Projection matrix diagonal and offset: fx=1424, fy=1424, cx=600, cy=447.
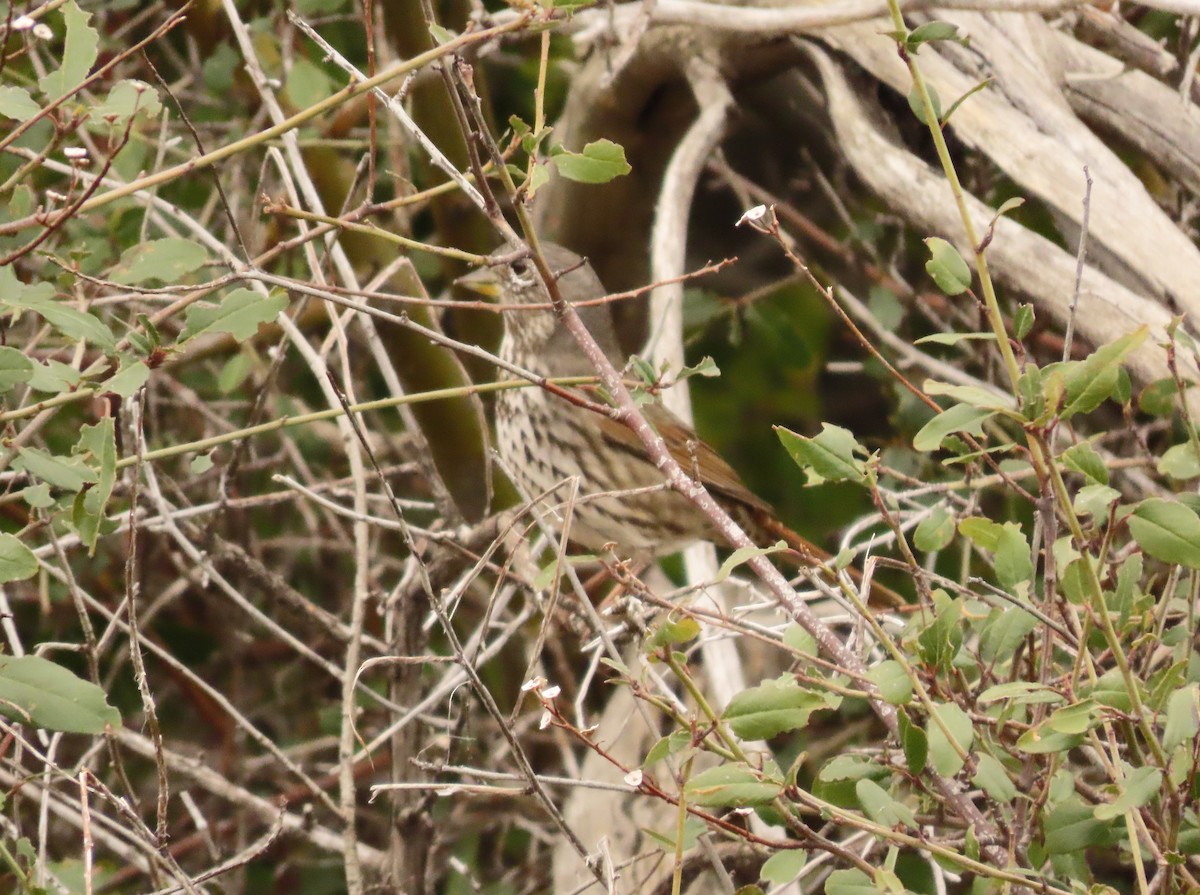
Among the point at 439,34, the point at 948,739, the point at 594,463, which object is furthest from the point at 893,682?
the point at 594,463

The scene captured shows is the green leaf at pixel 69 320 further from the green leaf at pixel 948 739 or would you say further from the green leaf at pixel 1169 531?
the green leaf at pixel 1169 531

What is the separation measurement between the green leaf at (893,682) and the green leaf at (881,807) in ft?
0.45

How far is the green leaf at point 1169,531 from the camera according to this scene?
4.89ft

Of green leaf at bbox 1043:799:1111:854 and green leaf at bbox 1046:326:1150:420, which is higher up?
green leaf at bbox 1046:326:1150:420

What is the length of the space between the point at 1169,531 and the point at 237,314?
Answer: 123 centimetres

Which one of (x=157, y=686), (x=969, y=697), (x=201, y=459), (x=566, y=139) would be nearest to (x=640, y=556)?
(x=566, y=139)

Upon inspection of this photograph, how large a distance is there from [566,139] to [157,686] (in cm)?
199

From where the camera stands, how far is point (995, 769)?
159 centimetres

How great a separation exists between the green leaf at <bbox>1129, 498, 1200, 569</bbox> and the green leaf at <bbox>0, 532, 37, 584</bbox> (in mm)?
1316

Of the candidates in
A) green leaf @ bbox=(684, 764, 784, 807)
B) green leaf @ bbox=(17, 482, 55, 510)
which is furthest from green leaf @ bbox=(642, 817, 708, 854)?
green leaf @ bbox=(17, 482, 55, 510)

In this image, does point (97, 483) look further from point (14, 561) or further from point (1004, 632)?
point (1004, 632)

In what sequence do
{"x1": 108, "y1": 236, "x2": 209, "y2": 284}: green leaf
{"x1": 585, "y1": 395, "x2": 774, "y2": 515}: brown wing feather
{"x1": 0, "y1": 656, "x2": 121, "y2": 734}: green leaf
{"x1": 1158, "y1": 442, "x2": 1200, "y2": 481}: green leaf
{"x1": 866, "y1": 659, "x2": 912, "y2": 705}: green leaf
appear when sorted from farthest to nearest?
{"x1": 585, "y1": 395, "x2": 774, "y2": 515}: brown wing feather
{"x1": 108, "y1": 236, "x2": 209, "y2": 284}: green leaf
{"x1": 0, "y1": 656, "x2": 121, "y2": 734}: green leaf
{"x1": 1158, "y1": 442, "x2": 1200, "y2": 481}: green leaf
{"x1": 866, "y1": 659, "x2": 912, "y2": 705}: green leaf

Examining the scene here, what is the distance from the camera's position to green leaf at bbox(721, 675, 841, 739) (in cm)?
156

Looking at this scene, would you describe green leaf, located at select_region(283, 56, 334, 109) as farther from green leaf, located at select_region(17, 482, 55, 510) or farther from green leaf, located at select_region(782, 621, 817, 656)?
green leaf, located at select_region(782, 621, 817, 656)
